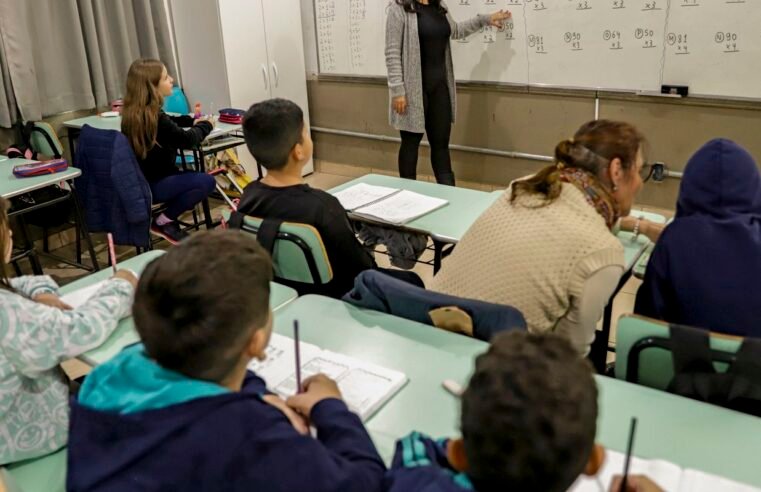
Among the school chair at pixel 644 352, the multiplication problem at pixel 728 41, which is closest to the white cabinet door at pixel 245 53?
the multiplication problem at pixel 728 41

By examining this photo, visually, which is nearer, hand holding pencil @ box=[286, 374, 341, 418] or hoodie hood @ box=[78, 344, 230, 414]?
hoodie hood @ box=[78, 344, 230, 414]

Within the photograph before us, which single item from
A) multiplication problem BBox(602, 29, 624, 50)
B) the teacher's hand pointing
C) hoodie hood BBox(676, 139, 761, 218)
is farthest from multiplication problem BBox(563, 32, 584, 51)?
hoodie hood BBox(676, 139, 761, 218)

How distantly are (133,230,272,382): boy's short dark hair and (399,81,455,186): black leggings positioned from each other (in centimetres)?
327

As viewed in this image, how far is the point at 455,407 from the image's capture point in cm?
129

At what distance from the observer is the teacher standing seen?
391cm

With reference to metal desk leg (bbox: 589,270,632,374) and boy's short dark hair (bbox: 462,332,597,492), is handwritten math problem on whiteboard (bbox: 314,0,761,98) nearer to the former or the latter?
metal desk leg (bbox: 589,270,632,374)

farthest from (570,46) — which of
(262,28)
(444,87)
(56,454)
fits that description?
(56,454)

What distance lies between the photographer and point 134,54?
4.45 meters


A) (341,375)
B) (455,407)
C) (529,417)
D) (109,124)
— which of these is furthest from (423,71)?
(529,417)

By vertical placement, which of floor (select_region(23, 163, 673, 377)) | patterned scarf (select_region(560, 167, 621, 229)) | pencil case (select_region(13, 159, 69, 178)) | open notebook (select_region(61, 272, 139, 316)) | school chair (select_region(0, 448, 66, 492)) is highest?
patterned scarf (select_region(560, 167, 621, 229))

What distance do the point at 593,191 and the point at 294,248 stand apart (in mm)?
859

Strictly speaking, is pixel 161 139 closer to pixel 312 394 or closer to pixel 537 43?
pixel 537 43

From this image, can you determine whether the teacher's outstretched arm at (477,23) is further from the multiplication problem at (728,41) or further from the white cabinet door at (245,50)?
the white cabinet door at (245,50)

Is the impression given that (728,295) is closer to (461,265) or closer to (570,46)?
(461,265)
